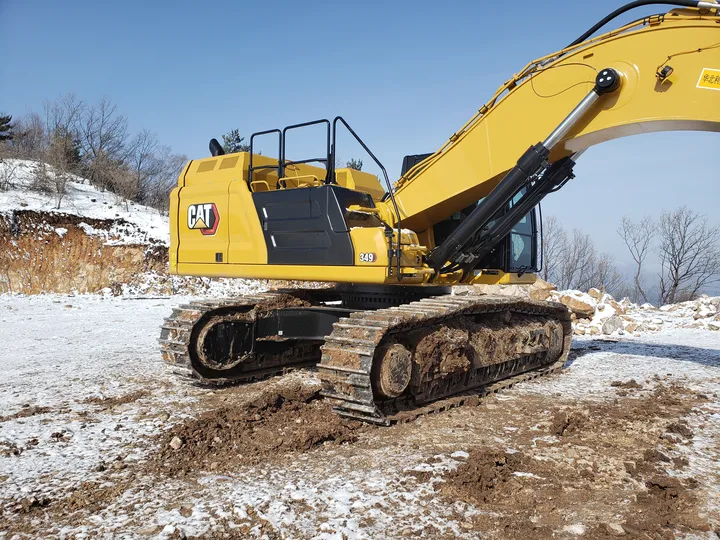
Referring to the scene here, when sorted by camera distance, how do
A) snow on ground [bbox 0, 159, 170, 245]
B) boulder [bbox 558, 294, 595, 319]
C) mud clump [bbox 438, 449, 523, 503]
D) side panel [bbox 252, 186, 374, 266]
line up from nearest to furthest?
1. mud clump [bbox 438, 449, 523, 503]
2. side panel [bbox 252, 186, 374, 266]
3. boulder [bbox 558, 294, 595, 319]
4. snow on ground [bbox 0, 159, 170, 245]

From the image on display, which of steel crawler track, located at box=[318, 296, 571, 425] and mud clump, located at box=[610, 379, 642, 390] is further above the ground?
steel crawler track, located at box=[318, 296, 571, 425]

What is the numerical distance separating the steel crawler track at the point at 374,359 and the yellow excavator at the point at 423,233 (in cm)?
2

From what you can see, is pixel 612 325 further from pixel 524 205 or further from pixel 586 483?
pixel 586 483

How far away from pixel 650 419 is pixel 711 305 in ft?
38.6

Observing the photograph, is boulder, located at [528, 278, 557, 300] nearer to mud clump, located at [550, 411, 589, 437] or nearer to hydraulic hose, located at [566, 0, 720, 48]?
hydraulic hose, located at [566, 0, 720, 48]

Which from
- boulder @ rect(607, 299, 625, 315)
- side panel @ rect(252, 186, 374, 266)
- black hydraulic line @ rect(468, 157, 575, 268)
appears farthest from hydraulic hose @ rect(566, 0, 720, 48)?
boulder @ rect(607, 299, 625, 315)

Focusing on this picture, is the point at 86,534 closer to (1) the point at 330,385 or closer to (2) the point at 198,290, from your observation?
(1) the point at 330,385

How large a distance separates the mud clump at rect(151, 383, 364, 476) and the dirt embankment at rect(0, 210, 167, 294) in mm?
17374

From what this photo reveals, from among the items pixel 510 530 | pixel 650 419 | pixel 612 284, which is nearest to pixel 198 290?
pixel 650 419

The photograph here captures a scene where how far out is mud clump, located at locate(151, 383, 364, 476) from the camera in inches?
176

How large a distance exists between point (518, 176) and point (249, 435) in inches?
144

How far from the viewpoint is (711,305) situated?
15.5 metres

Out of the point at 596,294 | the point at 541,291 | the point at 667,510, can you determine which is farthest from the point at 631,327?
the point at 667,510

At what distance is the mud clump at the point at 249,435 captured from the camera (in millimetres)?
4480
